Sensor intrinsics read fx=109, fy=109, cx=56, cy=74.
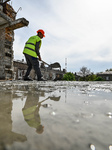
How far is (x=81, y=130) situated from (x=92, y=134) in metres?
0.04

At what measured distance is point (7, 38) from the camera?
7375 mm

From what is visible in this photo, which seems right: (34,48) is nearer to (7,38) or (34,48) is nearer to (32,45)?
(32,45)

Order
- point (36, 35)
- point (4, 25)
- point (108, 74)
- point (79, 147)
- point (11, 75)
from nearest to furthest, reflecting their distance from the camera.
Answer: point (79, 147), point (36, 35), point (4, 25), point (11, 75), point (108, 74)

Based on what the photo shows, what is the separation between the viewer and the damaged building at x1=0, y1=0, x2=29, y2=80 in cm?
618

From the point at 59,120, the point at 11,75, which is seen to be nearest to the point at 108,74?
the point at 11,75

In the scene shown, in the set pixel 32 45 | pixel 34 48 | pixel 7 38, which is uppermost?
pixel 7 38

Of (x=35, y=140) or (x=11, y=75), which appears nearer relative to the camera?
(x=35, y=140)

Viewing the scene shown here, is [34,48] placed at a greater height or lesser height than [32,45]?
lesser

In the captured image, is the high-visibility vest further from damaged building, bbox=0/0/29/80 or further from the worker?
damaged building, bbox=0/0/29/80

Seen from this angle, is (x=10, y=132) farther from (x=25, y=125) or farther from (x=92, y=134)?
(x=92, y=134)

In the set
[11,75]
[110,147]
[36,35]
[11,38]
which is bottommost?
[110,147]

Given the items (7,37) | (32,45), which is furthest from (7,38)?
(32,45)

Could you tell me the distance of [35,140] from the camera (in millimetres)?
339

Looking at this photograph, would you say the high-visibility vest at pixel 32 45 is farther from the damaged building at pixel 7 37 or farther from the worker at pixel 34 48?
the damaged building at pixel 7 37
